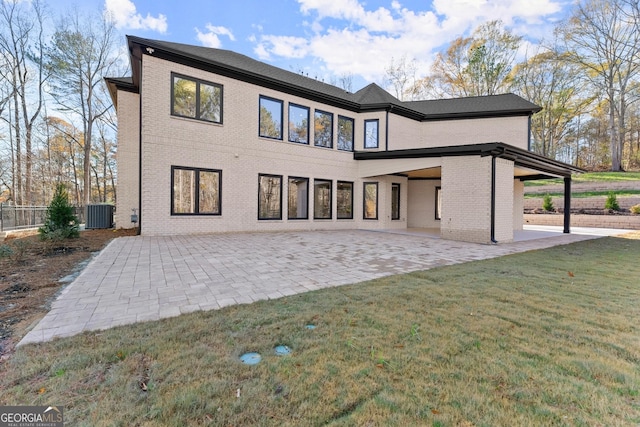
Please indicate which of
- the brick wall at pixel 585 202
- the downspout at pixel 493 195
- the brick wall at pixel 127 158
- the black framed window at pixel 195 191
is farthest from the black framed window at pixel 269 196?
the brick wall at pixel 585 202

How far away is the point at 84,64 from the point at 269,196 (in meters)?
18.3

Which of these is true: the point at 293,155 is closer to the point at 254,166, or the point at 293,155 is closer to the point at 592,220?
the point at 254,166

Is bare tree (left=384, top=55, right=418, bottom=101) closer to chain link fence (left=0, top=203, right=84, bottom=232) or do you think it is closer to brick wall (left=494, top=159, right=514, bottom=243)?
brick wall (left=494, top=159, right=514, bottom=243)

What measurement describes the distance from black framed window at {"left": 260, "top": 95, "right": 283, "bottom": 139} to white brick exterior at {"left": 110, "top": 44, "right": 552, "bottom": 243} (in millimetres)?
228

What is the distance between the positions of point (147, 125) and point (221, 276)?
7544 millimetres

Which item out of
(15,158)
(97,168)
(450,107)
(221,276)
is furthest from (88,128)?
(450,107)

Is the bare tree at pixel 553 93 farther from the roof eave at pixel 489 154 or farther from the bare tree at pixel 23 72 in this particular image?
the bare tree at pixel 23 72

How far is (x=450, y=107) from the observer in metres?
17.2

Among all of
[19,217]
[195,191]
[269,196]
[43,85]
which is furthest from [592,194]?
[43,85]

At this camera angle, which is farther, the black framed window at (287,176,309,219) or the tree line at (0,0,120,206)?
the tree line at (0,0,120,206)

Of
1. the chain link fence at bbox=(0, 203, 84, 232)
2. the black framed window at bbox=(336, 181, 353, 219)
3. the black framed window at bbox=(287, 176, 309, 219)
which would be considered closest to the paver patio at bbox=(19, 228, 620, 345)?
the black framed window at bbox=(287, 176, 309, 219)

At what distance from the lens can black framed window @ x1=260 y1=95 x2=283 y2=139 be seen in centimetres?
1207

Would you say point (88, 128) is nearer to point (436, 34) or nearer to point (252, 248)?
point (252, 248)

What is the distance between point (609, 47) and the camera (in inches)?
966
